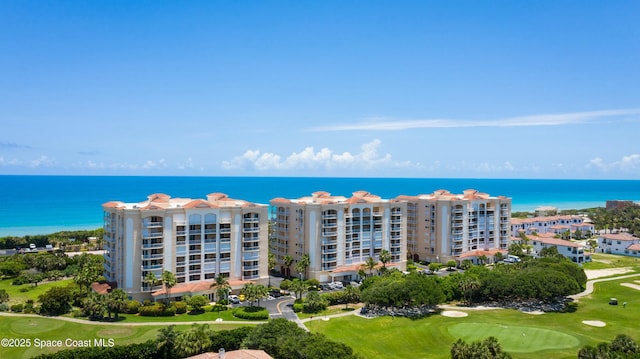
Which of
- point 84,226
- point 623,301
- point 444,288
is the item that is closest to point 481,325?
point 444,288

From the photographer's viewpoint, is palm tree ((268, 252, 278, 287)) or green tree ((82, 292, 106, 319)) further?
palm tree ((268, 252, 278, 287))

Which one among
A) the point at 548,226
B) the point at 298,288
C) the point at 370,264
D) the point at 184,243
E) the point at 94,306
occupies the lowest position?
the point at 298,288

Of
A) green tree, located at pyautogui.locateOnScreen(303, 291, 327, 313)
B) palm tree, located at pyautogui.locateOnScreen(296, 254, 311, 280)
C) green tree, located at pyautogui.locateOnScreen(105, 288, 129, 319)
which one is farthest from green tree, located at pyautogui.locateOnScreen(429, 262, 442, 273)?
green tree, located at pyautogui.locateOnScreen(105, 288, 129, 319)

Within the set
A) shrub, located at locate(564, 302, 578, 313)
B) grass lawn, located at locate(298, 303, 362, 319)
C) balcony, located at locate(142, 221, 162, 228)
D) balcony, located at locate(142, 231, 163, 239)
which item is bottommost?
shrub, located at locate(564, 302, 578, 313)

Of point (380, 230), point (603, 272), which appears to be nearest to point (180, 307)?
point (380, 230)

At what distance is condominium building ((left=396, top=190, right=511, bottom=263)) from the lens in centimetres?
10481

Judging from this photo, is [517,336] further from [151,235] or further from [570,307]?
[151,235]

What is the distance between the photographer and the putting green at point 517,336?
55209 mm

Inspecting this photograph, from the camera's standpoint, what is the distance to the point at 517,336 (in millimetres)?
58594

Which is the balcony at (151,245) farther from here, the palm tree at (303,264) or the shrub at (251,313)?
the palm tree at (303,264)

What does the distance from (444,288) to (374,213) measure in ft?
81.7

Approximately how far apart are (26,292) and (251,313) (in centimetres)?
3738

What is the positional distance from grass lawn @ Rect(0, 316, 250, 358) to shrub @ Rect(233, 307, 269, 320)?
3.42m

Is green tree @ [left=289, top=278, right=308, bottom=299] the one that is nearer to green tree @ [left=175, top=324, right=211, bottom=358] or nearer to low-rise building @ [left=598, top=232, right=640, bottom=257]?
green tree @ [left=175, top=324, right=211, bottom=358]
